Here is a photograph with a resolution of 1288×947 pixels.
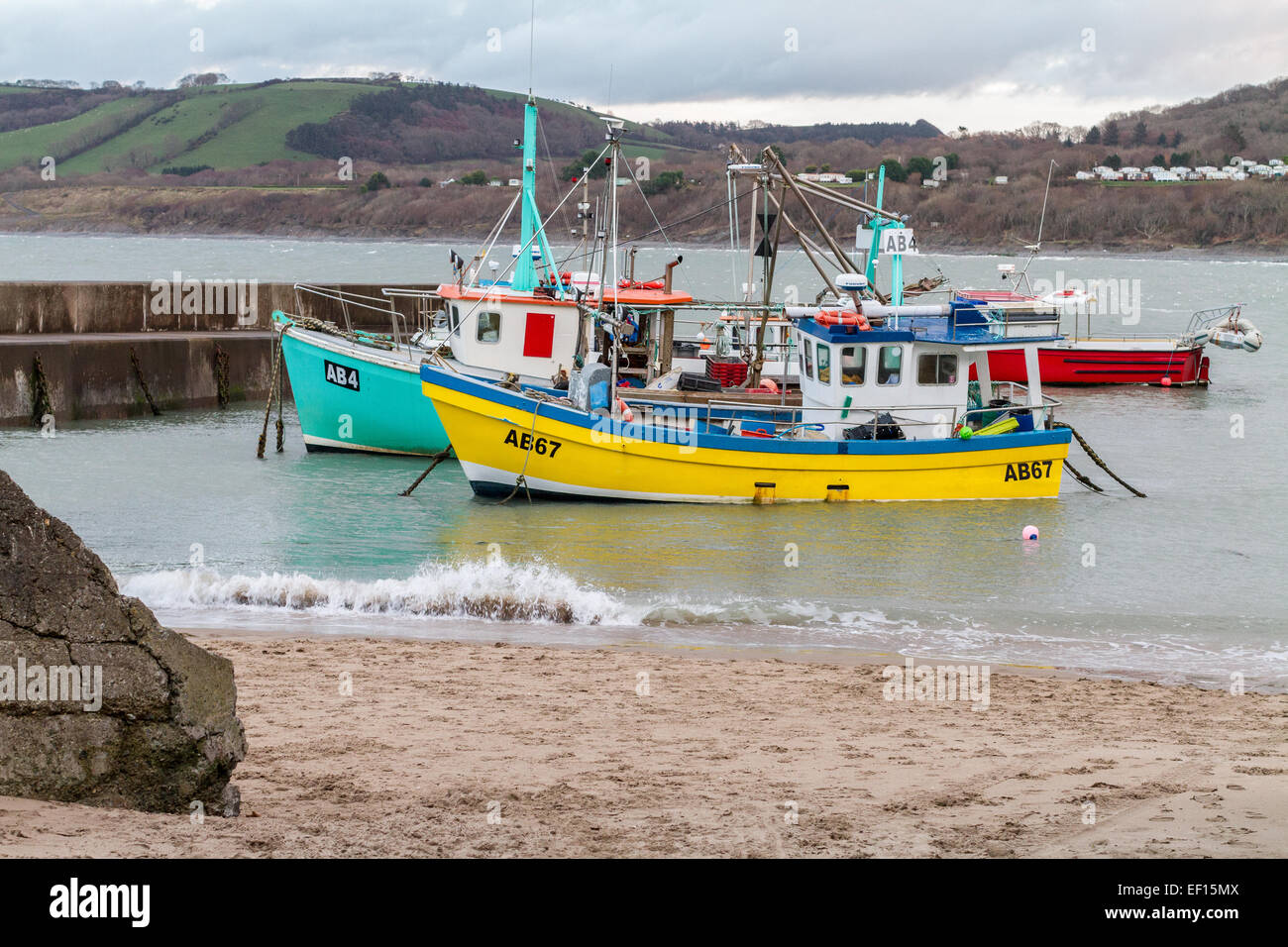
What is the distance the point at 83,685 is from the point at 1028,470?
17611mm

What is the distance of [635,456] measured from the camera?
2006 cm

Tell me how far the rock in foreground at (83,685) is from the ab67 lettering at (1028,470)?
16.9 metres

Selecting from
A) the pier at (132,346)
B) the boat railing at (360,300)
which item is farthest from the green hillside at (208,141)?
the pier at (132,346)

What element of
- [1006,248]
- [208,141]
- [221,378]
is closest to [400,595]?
[221,378]

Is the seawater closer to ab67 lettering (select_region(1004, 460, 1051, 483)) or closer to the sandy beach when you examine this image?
ab67 lettering (select_region(1004, 460, 1051, 483))

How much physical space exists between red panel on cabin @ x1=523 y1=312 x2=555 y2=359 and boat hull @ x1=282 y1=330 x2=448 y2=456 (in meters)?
2.52

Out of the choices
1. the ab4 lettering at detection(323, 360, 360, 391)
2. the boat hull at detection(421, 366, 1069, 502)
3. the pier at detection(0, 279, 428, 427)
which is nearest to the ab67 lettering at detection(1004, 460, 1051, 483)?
the boat hull at detection(421, 366, 1069, 502)

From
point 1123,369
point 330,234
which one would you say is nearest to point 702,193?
point 330,234

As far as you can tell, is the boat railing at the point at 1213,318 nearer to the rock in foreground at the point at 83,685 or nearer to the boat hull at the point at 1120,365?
the boat hull at the point at 1120,365

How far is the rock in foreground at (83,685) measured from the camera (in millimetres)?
5625

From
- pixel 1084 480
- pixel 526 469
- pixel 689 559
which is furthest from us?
pixel 1084 480

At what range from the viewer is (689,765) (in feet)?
26.1

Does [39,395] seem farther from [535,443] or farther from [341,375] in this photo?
[535,443]
